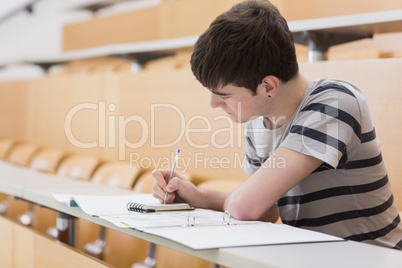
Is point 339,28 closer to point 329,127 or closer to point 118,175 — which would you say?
point 329,127

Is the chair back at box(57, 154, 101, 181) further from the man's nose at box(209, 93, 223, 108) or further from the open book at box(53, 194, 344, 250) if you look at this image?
the man's nose at box(209, 93, 223, 108)

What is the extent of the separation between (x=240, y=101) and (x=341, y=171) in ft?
0.75

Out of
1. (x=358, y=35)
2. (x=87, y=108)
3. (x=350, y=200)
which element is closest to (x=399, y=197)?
(x=350, y=200)

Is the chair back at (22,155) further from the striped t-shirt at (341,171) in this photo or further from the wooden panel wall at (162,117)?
the striped t-shirt at (341,171)

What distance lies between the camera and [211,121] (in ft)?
6.46

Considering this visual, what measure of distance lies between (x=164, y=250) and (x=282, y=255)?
98 cm

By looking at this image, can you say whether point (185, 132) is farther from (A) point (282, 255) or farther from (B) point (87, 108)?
(A) point (282, 255)

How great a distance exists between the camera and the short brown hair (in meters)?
0.96

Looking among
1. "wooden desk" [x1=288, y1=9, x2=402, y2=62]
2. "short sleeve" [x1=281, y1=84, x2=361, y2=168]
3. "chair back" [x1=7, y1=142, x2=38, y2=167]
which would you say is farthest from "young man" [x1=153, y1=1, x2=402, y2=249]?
"chair back" [x1=7, y1=142, x2=38, y2=167]

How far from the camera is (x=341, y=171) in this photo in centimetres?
99

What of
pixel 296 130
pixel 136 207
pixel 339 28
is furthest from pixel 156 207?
pixel 339 28

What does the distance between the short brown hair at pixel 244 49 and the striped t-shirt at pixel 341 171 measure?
0.35 ft

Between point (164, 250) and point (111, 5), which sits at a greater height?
point (111, 5)

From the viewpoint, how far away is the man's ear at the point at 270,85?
0.99m
